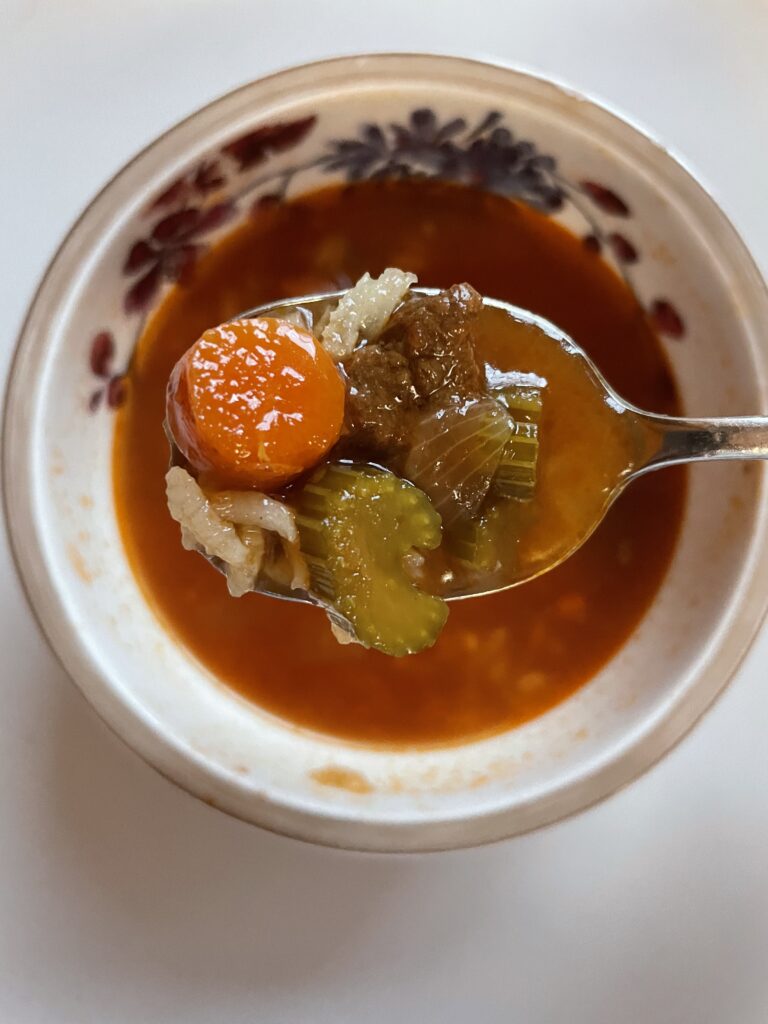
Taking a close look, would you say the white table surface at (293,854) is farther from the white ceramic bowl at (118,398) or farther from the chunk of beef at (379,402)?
the chunk of beef at (379,402)

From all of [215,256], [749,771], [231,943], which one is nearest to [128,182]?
[215,256]

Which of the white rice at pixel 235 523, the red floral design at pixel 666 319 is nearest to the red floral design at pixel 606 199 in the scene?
the red floral design at pixel 666 319

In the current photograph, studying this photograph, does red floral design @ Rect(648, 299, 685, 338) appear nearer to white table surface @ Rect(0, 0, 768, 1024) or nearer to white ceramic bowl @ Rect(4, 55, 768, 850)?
white ceramic bowl @ Rect(4, 55, 768, 850)

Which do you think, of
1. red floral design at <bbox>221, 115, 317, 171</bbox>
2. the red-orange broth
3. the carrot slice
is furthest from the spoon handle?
red floral design at <bbox>221, 115, 317, 171</bbox>

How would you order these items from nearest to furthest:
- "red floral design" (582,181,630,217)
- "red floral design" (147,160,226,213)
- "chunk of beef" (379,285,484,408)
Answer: "chunk of beef" (379,285,484,408), "red floral design" (147,160,226,213), "red floral design" (582,181,630,217)

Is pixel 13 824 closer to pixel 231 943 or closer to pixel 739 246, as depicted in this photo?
pixel 231 943

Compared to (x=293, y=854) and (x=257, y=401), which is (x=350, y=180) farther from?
(x=293, y=854)
